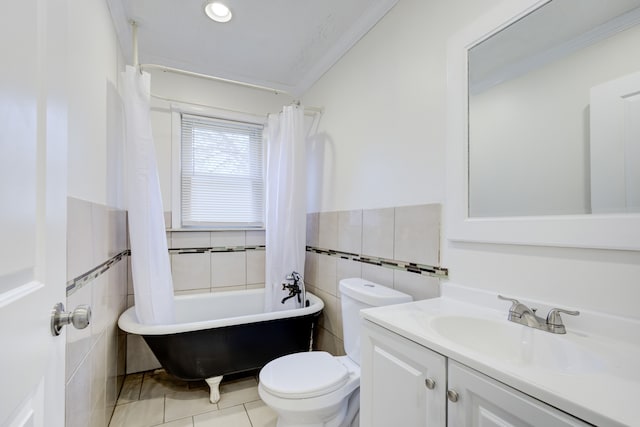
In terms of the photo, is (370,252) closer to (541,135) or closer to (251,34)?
(541,135)

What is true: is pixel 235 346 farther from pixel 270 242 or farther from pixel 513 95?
pixel 513 95

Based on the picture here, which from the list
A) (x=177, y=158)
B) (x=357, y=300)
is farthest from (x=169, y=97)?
(x=357, y=300)

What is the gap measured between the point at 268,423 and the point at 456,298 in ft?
4.42

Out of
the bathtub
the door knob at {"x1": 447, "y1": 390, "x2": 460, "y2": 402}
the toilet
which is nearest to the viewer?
the door knob at {"x1": 447, "y1": 390, "x2": 460, "y2": 402}

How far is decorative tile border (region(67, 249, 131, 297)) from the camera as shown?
1070 millimetres

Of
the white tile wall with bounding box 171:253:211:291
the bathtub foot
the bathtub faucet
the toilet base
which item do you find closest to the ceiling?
the white tile wall with bounding box 171:253:211:291

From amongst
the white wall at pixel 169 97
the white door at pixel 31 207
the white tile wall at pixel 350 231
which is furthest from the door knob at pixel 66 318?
the white wall at pixel 169 97

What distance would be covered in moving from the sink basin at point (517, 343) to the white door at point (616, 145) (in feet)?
1.41

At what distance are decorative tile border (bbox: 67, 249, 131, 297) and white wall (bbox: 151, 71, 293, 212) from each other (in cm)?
78

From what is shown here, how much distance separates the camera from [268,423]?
1735mm

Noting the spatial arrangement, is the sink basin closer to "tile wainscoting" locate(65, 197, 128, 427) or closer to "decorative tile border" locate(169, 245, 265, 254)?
"tile wainscoting" locate(65, 197, 128, 427)

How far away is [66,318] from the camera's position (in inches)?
26.1

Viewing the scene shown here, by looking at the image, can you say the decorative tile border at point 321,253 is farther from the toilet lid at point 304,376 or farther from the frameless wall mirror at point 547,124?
the toilet lid at point 304,376

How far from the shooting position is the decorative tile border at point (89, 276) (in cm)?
107
